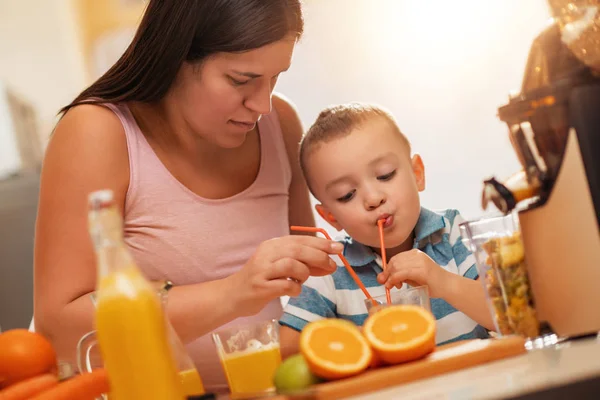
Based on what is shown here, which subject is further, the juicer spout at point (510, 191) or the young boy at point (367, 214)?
the young boy at point (367, 214)

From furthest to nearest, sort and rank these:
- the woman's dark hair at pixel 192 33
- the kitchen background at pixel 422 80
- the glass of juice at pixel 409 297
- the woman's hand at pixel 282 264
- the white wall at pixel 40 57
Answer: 1. the white wall at pixel 40 57
2. the kitchen background at pixel 422 80
3. the woman's dark hair at pixel 192 33
4. the woman's hand at pixel 282 264
5. the glass of juice at pixel 409 297

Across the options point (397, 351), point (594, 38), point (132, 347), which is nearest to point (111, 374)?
point (132, 347)

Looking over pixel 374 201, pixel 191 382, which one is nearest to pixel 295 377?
pixel 191 382

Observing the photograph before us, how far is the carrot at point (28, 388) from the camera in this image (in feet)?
2.81

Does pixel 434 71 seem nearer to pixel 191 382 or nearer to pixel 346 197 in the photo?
pixel 346 197

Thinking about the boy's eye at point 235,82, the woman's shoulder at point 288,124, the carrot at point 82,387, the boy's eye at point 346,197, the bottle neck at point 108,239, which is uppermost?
the boy's eye at point 235,82

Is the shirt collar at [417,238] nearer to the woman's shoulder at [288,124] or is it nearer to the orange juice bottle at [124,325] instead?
the woman's shoulder at [288,124]

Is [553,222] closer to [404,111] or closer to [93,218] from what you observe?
[93,218]

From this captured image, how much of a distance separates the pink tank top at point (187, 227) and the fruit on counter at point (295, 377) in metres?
0.52

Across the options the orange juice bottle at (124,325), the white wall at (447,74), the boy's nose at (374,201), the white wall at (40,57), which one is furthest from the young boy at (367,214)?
the white wall at (40,57)

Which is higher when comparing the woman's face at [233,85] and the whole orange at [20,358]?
the woman's face at [233,85]

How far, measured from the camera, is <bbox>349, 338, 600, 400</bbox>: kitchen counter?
63 centimetres

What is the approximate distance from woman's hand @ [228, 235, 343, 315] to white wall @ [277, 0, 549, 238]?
4.26 feet

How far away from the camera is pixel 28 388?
0.87 m
